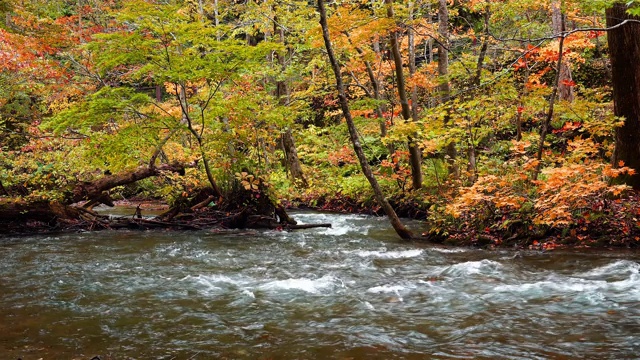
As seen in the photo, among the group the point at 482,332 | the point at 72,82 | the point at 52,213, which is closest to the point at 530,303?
the point at 482,332

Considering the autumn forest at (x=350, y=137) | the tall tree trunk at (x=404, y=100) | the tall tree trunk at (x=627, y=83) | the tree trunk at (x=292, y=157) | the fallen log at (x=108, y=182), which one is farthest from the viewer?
the tree trunk at (x=292, y=157)

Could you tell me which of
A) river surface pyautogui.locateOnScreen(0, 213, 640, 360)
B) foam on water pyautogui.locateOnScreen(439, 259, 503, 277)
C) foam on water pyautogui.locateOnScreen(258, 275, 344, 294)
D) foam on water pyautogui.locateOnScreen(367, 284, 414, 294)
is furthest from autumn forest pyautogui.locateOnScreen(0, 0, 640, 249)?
foam on water pyautogui.locateOnScreen(258, 275, 344, 294)

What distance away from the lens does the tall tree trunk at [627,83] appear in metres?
7.44

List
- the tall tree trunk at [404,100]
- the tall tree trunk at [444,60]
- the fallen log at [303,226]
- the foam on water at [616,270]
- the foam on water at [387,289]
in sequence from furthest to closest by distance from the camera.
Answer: the tall tree trunk at [444,60] → the tall tree trunk at [404,100] → the fallen log at [303,226] → the foam on water at [616,270] → the foam on water at [387,289]

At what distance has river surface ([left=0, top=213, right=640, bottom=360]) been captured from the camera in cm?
389

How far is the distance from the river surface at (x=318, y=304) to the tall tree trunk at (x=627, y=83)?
6.05 ft

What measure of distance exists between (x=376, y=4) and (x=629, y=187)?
7.89 m

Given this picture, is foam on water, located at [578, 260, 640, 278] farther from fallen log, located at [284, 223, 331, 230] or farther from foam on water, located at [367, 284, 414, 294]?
fallen log, located at [284, 223, 331, 230]

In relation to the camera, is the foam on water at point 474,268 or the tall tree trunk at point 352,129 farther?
the tall tree trunk at point 352,129

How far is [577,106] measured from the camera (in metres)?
9.75

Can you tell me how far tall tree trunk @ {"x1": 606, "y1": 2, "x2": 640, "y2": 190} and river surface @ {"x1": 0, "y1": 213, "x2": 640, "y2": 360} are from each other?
184 centimetres

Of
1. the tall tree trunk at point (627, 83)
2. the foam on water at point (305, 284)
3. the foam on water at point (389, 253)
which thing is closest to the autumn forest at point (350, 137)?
the tall tree trunk at point (627, 83)

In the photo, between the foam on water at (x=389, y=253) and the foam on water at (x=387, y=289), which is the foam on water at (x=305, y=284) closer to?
the foam on water at (x=387, y=289)

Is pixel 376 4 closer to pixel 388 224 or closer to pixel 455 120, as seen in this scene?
pixel 455 120
